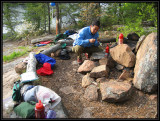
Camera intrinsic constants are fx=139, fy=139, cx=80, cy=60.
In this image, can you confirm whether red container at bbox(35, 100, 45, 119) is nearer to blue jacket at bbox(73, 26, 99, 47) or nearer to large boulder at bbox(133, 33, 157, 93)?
large boulder at bbox(133, 33, 157, 93)

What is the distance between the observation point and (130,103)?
10.3ft

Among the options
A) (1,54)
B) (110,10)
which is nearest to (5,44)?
(1,54)

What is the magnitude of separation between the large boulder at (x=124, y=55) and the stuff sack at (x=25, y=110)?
2655 millimetres

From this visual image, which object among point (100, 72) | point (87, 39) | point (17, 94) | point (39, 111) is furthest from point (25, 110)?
point (87, 39)

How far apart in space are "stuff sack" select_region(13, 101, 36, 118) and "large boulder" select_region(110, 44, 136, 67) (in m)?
2.65

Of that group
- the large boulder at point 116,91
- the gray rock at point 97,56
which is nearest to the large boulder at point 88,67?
the gray rock at point 97,56

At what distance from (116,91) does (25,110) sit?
1927 millimetres

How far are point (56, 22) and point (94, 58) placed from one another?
417 centimetres

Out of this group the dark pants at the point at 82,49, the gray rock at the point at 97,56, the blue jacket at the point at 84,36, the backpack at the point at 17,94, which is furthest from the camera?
the dark pants at the point at 82,49

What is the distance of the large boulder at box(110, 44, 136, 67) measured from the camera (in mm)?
3840

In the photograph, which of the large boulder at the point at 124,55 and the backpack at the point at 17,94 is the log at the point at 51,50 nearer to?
the backpack at the point at 17,94

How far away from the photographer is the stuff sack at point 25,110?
245cm

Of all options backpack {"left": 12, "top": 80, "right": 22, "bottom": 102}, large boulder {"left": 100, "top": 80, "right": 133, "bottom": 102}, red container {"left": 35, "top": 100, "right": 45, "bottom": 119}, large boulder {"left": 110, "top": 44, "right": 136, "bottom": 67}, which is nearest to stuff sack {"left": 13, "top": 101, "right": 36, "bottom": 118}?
red container {"left": 35, "top": 100, "right": 45, "bottom": 119}

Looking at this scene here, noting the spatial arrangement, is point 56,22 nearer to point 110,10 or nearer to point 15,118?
point 110,10
